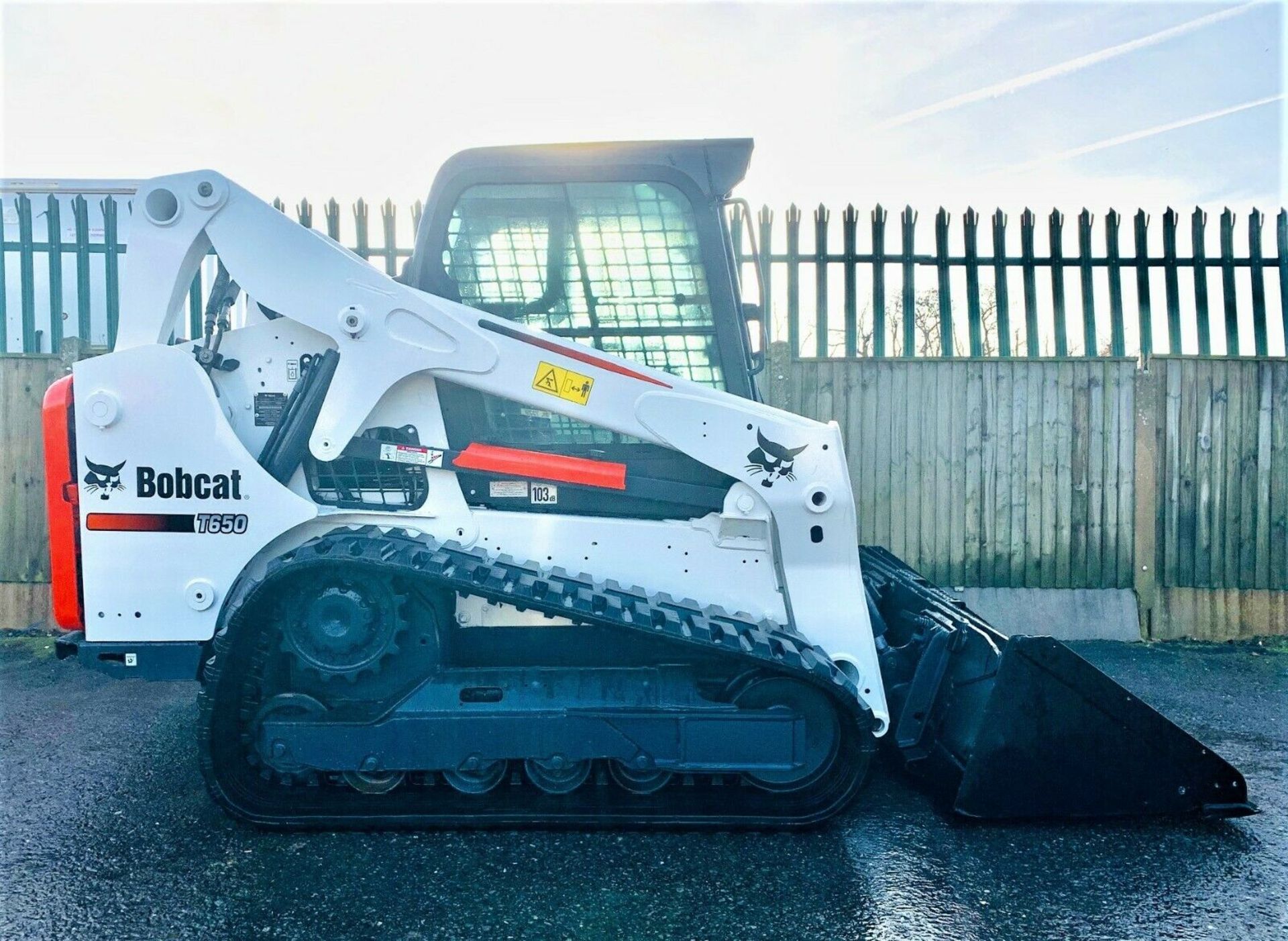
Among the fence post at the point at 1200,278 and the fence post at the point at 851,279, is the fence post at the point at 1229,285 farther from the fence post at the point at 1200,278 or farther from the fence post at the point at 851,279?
the fence post at the point at 851,279

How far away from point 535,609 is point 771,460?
116cm

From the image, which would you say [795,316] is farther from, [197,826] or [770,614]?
[197,826]

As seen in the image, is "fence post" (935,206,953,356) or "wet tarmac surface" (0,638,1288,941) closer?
"wet tarmac surface" (0,638,1288,941)

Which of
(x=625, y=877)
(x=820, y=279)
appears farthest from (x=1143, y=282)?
(x=625, y=877)

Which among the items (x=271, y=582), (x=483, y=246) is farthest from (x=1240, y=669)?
(x=271, y=582)

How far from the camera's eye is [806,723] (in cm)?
334

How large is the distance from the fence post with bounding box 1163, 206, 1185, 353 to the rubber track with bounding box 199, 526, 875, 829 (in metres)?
5.03

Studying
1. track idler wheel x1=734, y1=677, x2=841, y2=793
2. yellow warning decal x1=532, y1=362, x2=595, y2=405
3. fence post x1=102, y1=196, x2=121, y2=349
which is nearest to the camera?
track idler wheel x1=734, y1=677, x2=841, y2=793

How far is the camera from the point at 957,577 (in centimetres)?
657

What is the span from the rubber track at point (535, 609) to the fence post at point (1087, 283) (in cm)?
449

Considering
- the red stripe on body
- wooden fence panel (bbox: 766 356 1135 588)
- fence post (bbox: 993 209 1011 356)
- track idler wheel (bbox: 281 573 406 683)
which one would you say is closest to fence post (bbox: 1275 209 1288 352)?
wooden fence panel (bbox: 766 356 1135 588)

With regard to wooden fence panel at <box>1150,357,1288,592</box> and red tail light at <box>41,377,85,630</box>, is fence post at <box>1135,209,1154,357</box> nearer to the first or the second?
wooden fence panel at <box>1150,357,1288,592</box>

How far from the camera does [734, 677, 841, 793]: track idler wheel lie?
11.0 ft

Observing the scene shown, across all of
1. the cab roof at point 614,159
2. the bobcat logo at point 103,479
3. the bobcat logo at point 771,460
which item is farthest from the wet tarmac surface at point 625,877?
the cab roof at point 614,159
